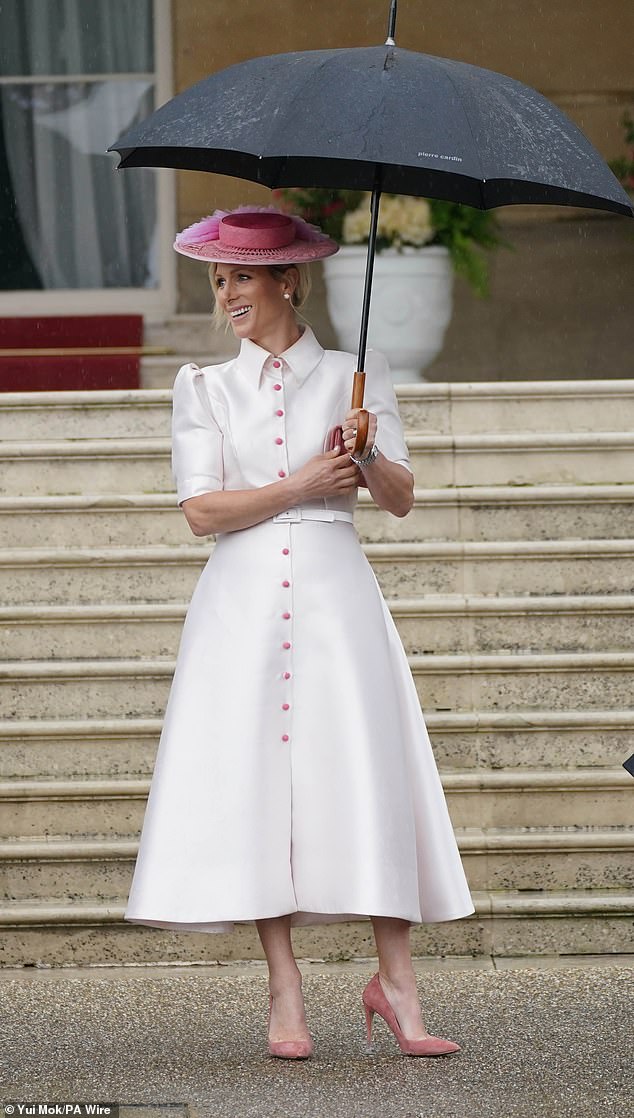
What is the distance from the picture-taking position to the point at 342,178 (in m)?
3.81

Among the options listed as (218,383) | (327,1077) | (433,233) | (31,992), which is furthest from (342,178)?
(433,233)

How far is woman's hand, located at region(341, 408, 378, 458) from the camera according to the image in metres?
3.52

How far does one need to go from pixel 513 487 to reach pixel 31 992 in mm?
2255

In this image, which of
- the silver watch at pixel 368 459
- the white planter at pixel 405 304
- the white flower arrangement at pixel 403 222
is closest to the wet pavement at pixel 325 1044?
the silver watch at pixel 368 459

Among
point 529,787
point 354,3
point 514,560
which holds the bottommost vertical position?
point 529,787

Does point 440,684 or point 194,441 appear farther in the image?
point 440,684

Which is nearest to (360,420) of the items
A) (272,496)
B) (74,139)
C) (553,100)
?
(272,496)

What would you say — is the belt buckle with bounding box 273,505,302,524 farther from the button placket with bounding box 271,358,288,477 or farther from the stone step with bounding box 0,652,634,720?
the stone step with bounding box 0,652,634,720

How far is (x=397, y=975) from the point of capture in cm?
366

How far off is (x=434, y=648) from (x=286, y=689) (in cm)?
175

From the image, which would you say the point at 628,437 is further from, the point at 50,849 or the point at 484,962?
the point at 50,849

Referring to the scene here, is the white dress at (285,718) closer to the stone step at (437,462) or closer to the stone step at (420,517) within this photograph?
the stone step at (420,517)

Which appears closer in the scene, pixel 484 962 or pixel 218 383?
pixel 218 383

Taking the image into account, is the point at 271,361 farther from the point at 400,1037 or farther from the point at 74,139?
the point at 74,139
